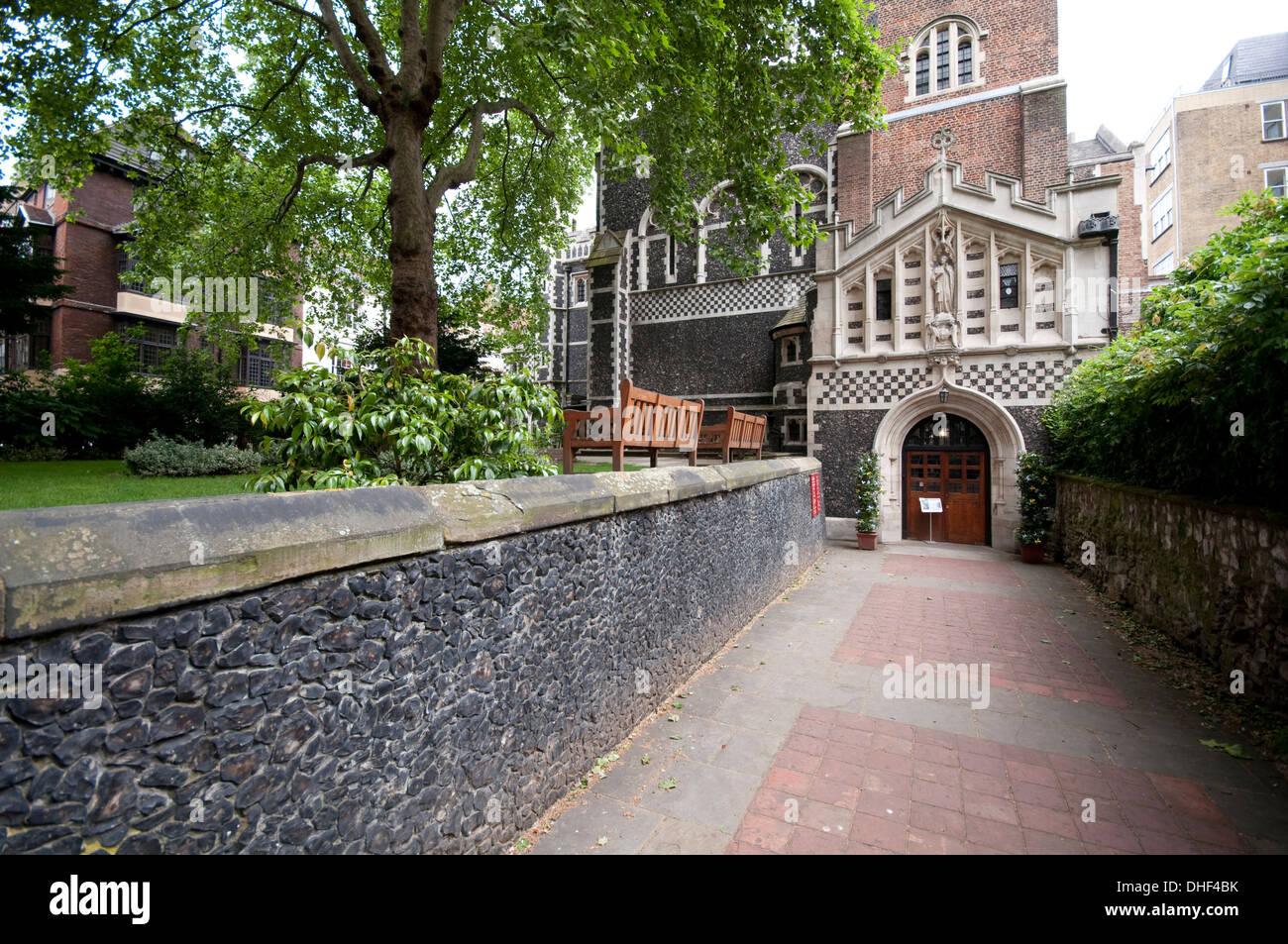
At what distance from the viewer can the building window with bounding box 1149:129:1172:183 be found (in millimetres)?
28417

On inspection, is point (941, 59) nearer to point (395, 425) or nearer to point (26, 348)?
point (395, 425)

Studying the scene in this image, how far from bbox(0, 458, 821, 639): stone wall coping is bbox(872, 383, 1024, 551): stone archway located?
12.2m

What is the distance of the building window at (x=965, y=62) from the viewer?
1716cm

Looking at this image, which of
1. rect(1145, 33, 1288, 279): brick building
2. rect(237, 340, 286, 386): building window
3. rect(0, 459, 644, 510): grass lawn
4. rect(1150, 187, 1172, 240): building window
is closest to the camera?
rect(0, 459, 644, 510): grass lawn

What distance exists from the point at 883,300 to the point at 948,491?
4.98 meters

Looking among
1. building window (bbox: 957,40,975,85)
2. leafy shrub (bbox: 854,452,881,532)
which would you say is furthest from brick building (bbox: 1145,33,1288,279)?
leafy shrub (bbox: 854,452,881,532)

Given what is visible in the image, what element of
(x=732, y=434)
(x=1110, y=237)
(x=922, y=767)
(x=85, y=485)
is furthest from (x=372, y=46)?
(x=1110, y=237)

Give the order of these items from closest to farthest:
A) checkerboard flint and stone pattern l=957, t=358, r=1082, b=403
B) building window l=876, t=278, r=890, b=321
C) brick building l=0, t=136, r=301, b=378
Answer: checkerboard flint and stone pattern l=957, t=358, r=1082, b=403 < building window l=876, t=278, r=890, b=321 < brick building l=0, t=136, r=301, b=378

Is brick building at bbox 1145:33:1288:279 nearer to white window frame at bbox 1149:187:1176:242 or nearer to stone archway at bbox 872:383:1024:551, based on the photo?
white window frame at bbox 1149:187:1176:242

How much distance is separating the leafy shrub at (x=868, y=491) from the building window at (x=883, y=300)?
11.2ft

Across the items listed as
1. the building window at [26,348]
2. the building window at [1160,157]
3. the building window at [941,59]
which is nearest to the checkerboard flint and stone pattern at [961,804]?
the building window at [941,59]

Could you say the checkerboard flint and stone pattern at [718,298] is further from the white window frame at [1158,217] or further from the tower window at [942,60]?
the white window frame at [1158,217]

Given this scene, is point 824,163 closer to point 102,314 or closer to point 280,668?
point 280,668

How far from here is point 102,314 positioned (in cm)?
2125
